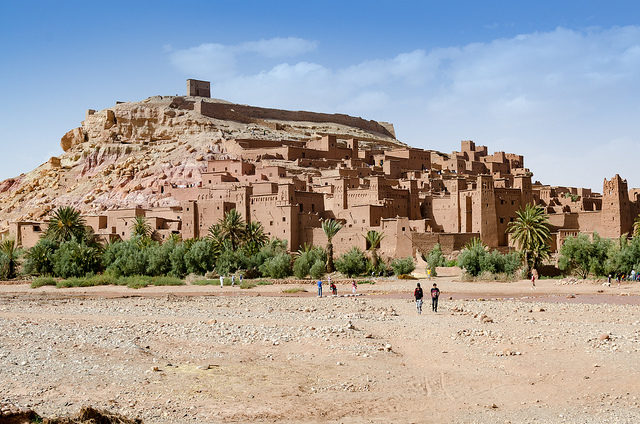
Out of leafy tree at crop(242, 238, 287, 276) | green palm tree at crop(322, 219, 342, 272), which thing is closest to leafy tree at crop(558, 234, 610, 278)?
green palm tree at crop(322, 219, 342, 272)

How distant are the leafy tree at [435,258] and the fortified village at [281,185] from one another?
61cm

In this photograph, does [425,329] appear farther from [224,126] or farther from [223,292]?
[224,126]

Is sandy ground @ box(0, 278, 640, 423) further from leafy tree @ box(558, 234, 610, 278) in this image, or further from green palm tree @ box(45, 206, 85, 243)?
green palm tree @ box(45, 206, 85, 243)

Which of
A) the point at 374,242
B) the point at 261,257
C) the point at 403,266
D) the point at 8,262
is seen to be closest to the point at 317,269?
the point at 374,242

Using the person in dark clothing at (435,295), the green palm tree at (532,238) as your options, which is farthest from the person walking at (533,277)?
the person in dark clothing at (435,295)

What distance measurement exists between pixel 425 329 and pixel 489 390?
5.96m

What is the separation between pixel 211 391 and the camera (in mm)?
12648

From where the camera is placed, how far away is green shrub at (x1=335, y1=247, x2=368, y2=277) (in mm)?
38969

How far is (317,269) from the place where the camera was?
38312 mm

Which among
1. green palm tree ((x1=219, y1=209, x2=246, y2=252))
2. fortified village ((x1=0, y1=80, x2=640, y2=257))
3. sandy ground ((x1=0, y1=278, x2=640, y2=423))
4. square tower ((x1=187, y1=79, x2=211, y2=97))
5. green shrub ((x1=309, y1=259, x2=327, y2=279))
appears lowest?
sandy ground ((x1=0, y1=278, x2=640, y2=423))

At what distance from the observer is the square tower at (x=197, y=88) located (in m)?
88.9

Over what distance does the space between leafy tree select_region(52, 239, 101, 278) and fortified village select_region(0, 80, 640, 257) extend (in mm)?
5867

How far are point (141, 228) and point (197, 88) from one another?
4469 cm

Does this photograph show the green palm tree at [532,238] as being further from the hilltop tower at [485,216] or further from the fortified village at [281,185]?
the hilltop tower at [485,216]
